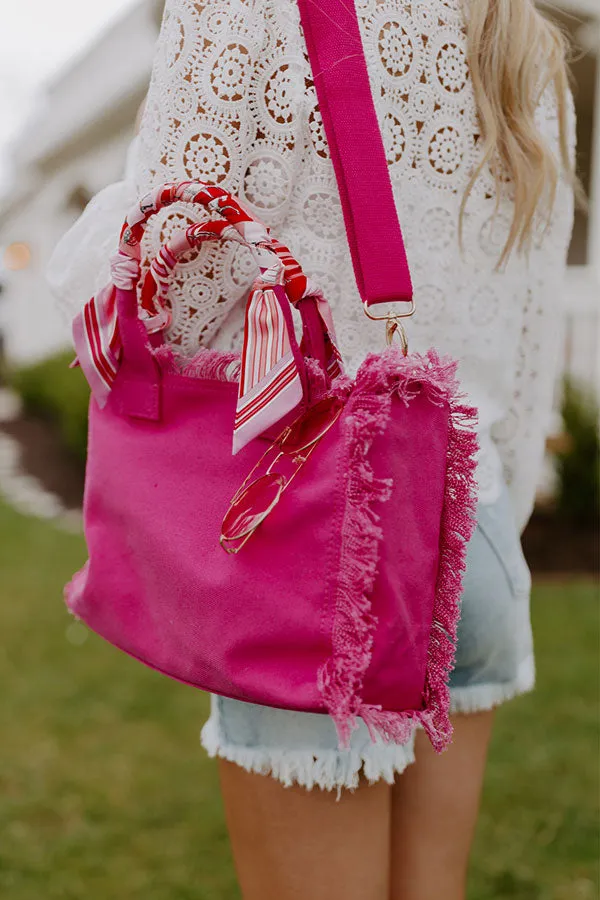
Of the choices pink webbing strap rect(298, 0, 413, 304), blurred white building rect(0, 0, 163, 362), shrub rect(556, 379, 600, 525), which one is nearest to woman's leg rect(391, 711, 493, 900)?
pink webbing strap rect(298, 0, 413, 304)

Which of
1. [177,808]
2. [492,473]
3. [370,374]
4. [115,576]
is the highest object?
[370,374]

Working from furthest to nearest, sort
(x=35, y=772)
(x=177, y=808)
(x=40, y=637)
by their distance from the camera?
(x=40, y=637) < (x=35, y=772) < (x=177, y=808)

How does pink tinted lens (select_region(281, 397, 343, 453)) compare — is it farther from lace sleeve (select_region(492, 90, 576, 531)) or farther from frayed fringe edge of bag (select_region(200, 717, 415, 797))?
lace sleeve (select_region(492, 90, 576, 531))

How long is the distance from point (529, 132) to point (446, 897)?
1.20m

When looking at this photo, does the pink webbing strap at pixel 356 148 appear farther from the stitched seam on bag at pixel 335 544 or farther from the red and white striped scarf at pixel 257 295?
the stitched seam on bag at pixel 335 544

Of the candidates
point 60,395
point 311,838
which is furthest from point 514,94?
point 60,395

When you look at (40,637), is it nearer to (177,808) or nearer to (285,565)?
(177,808)

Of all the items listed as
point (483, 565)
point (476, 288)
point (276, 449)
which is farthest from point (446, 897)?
point (476, 288)

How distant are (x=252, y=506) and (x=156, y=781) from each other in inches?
96.1

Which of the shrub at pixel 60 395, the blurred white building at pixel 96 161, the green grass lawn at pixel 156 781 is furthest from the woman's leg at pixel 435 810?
the shrub at pixel 60 395

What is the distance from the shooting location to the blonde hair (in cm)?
119

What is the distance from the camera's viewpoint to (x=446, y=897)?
53.6 inches

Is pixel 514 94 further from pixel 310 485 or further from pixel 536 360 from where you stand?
pixel 310 485

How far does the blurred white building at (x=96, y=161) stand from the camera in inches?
244
